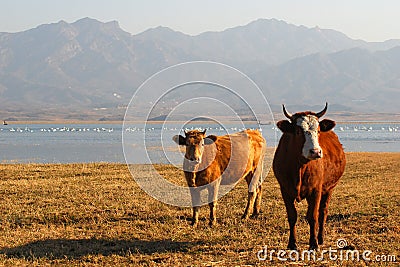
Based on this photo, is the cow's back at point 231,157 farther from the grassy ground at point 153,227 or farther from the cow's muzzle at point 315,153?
the cow's muzzle at point 315,153

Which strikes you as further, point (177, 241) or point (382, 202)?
point (382, 202)

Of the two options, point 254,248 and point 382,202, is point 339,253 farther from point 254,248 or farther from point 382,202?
point 382,202

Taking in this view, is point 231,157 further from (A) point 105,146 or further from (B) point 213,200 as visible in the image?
(A) point 105,146

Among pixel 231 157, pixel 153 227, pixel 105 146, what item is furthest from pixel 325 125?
pixel 105 146

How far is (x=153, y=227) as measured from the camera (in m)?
13.2

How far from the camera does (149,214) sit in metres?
14.9

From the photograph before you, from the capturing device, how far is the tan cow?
13273 millimetres

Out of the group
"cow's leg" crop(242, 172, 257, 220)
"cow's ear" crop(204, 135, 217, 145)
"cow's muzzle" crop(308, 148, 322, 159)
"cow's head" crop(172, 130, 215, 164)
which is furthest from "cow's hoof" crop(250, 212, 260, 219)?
"cow's muzzle" crop(308, 148, 322, 159)

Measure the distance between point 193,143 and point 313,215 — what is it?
3638 mm

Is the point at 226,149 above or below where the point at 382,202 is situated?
above

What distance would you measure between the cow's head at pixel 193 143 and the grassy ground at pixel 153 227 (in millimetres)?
1683

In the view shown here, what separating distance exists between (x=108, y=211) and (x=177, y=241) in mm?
3967

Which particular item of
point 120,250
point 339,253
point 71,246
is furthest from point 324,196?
point 71,246

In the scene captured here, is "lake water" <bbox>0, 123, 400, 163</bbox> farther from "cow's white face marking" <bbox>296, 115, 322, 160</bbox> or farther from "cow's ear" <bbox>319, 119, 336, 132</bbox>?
"cow's white face marking" <bbox>296, 115, 322, 160</bbox>
